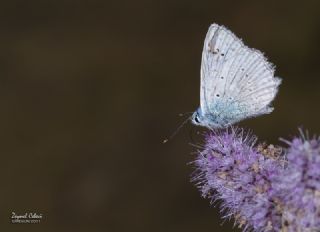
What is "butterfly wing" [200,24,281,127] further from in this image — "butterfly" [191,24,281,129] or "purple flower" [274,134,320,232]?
"purple flower" [274,134,320,232]

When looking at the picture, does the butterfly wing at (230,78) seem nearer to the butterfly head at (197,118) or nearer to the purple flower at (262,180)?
the butterfly head at (197,118)

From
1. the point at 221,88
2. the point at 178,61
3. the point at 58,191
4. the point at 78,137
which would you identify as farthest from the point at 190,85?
the point at 221,88

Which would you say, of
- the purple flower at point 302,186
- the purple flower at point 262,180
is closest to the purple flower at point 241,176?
the purple flower at point 262,180

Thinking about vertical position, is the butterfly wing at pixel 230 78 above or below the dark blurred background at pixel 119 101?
below

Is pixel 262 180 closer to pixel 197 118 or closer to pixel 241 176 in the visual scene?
pixel 241 176

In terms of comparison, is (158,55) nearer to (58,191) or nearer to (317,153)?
(58,191)
